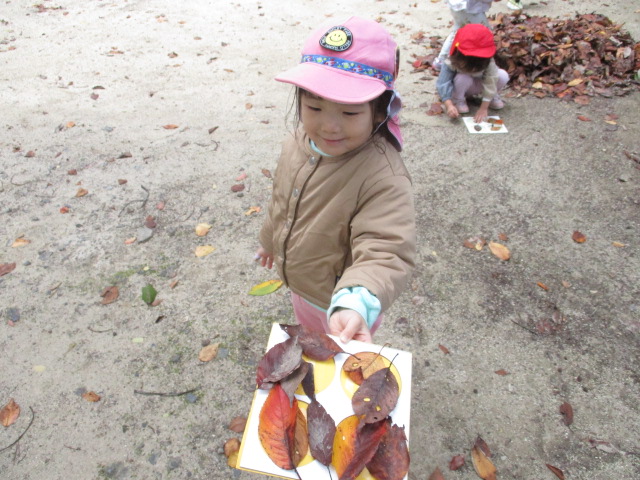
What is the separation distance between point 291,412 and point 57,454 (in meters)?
1.42

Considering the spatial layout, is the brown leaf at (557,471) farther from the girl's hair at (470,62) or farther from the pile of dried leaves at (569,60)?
the pile of dried leaves at (569,60)

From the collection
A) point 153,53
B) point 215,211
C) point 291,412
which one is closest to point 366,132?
point 291,412

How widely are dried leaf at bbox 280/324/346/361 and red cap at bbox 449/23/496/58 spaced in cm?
333

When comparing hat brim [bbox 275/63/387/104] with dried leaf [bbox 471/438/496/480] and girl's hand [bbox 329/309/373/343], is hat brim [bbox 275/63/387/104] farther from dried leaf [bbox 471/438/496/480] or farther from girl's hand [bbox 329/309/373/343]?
dried leaf [bbox 471/438/496/480]

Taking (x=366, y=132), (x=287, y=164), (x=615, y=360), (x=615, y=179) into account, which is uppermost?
(x=366, y=132)

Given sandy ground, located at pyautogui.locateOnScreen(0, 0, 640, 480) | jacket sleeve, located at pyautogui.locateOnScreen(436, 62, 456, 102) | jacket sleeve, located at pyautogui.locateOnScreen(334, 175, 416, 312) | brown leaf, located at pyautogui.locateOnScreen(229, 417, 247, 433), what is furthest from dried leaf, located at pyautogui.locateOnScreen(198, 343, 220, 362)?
jacket sleeve, located at pyautogui.locateOnScreen(436, 62, 456, 102)

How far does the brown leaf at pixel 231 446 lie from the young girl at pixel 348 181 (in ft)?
2.58

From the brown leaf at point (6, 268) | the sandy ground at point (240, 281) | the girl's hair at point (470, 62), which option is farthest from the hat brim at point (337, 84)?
the girl's hair at point (470, 62)

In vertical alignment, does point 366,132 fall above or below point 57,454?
above

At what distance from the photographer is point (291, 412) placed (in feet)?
3.15

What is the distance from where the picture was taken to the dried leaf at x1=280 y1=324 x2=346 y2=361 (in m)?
1.05

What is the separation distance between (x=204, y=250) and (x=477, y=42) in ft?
9.07

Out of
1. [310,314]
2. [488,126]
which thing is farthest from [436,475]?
[488,126]

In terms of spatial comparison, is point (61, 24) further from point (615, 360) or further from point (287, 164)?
point (615, 360)
